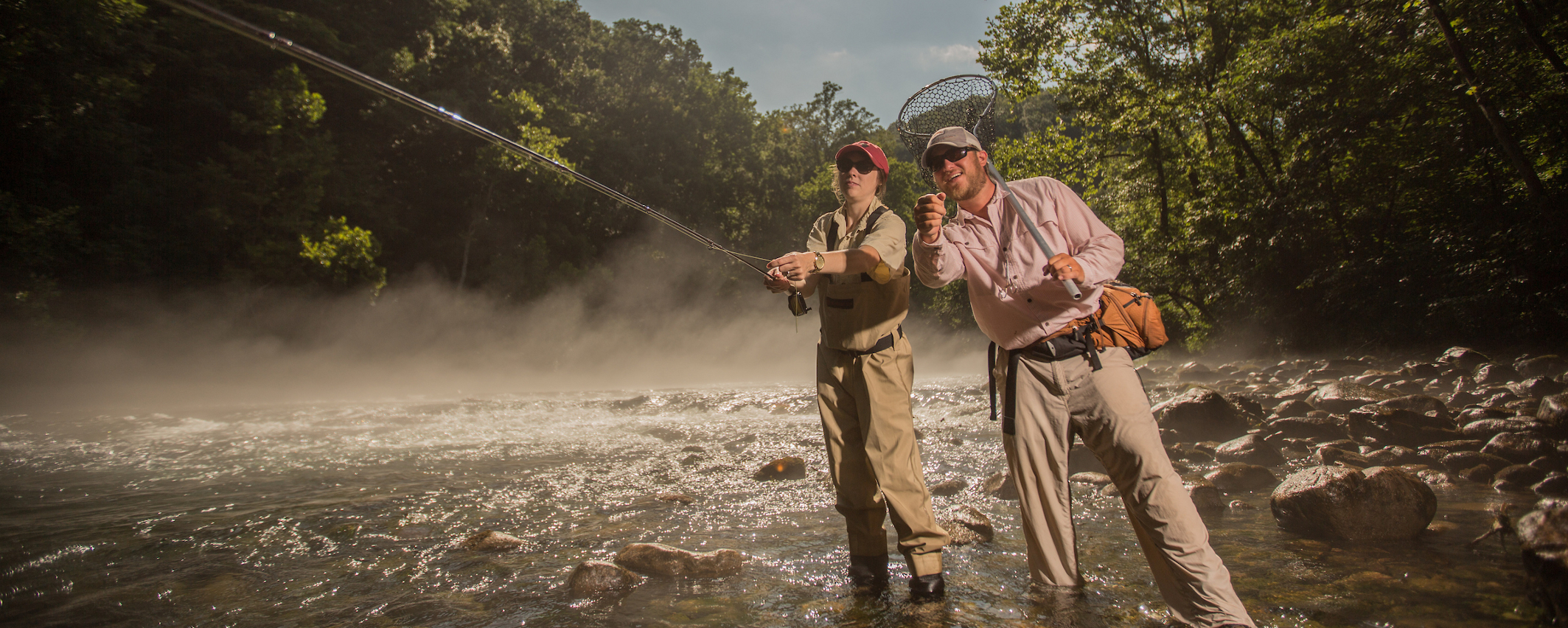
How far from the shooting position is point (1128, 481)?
8.78 ft

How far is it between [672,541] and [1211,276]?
73.5 ft

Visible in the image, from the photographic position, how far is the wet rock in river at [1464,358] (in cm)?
1313

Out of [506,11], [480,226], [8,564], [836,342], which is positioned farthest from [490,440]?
[506,11]

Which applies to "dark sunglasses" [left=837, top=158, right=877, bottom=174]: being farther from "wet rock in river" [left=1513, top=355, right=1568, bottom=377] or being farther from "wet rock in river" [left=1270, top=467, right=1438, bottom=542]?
"wet rock in river" [left=1513, top=355, right=1568, bottom=377]

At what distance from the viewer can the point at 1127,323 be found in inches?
114

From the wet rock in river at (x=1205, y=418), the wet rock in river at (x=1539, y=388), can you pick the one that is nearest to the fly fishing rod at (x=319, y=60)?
the wet rock in river at (x=1205, y=418)

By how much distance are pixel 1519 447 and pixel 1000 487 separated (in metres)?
4.26

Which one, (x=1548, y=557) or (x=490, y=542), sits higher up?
(x=1548, y=557)

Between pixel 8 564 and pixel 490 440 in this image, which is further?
pixel 490 440

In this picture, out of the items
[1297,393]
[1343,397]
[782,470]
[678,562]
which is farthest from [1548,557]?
[1297,393]

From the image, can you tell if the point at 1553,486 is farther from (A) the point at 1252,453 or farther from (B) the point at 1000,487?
(B) the point at 1000,487

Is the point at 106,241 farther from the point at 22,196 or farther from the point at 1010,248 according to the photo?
the point at 1010,248

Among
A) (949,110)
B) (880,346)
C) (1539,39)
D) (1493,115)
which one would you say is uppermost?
(1539,39)

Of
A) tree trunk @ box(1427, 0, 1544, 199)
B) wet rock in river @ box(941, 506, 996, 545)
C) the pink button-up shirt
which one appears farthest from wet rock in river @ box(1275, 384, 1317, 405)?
the pink button-up shirt
